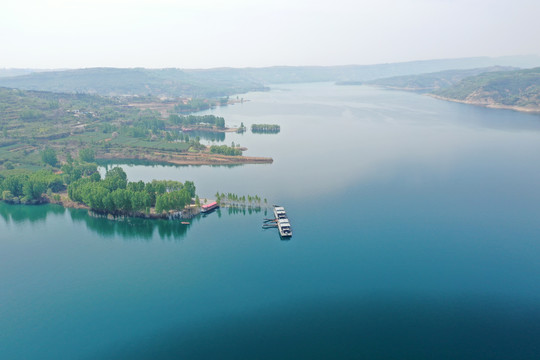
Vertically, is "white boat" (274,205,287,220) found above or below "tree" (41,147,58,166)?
below

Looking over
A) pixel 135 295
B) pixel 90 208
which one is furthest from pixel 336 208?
pixel 90 208

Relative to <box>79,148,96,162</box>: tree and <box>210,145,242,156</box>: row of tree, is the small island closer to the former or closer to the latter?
<box>210,145,242,156</box>: row of tree

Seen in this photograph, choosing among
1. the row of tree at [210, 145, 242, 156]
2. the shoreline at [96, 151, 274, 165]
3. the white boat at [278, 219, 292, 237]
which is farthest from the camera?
the row of tree at [210, 145, 242, 156]

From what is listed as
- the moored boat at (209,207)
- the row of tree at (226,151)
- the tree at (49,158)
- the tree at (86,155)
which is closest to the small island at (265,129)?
the row of tree at (226,151)

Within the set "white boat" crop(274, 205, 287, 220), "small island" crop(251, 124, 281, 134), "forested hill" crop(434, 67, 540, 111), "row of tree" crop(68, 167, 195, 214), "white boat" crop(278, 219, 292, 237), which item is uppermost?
"forested hill" crop(434, 67, 540, 111)

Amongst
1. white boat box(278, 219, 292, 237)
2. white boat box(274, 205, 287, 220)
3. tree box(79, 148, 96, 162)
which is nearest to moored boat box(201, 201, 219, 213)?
white boat box(274, 205, 287, 220)

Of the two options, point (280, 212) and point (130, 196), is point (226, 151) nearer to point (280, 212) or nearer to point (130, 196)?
point (130, 196)

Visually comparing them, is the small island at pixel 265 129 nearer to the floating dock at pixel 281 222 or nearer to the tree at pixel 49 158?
the tree at pixel 49 158
